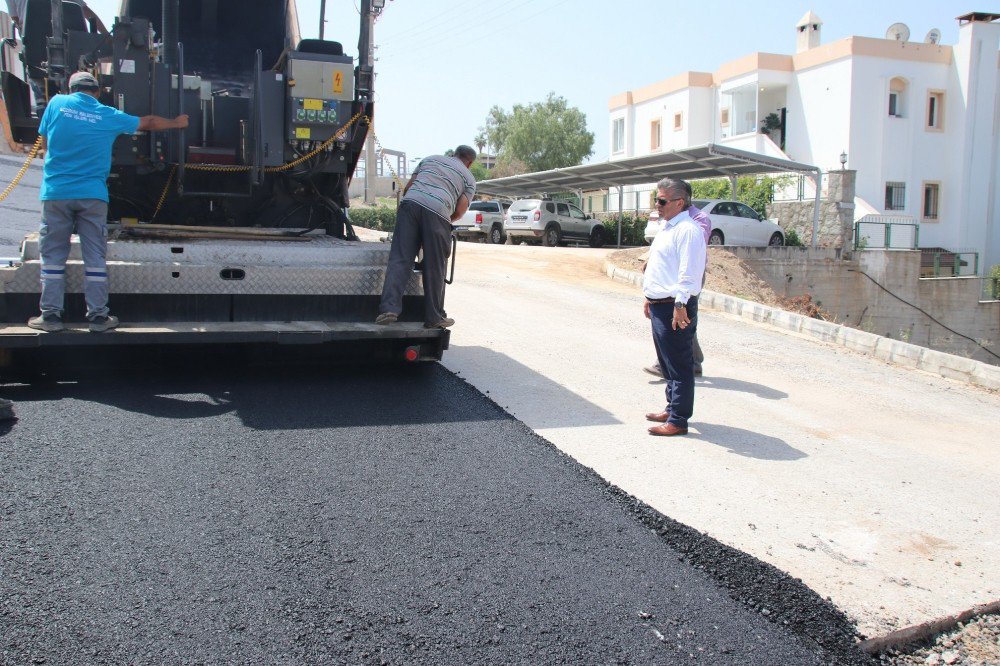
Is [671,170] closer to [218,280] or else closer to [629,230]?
[629,230]

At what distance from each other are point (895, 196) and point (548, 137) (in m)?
32.3

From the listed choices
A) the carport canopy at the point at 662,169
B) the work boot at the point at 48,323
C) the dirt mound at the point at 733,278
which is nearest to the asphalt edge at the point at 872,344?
the dirt mound at the point at 733,278

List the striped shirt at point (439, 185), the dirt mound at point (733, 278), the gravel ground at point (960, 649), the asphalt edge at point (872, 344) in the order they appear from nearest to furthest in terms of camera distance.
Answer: the gravel ground at point (960, 649), the striped shirt at point (439, 185), the asphalt edge at point (872, 344), the dirt mound at point (733, 278)

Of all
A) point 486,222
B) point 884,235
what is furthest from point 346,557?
point 884,235

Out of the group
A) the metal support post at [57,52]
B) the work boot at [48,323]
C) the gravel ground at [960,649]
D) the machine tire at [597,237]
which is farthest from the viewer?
the machine tire at [597,237]

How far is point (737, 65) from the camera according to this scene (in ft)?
123

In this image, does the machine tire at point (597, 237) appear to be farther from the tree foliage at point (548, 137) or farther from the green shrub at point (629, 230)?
the tree foliage at point (548, 137)

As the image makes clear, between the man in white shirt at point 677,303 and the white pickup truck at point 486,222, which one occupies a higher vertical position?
the white pickup truck at point 486,222

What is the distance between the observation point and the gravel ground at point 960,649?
3127 mm

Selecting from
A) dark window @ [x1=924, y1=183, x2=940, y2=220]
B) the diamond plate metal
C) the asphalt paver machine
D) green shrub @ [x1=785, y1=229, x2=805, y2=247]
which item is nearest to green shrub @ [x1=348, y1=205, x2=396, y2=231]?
green shrub @ [x1=785, y1=229, x2=805, y2=247]

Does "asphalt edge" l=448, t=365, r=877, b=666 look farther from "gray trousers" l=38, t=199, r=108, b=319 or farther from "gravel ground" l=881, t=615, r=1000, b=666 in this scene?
"gray trousers" l=38, t=199, r=108, b=319

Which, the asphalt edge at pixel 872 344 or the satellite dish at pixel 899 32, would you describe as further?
the satellite dish at pixel 899 32

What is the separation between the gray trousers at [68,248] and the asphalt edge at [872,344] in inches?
295

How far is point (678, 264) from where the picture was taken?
5.69m
